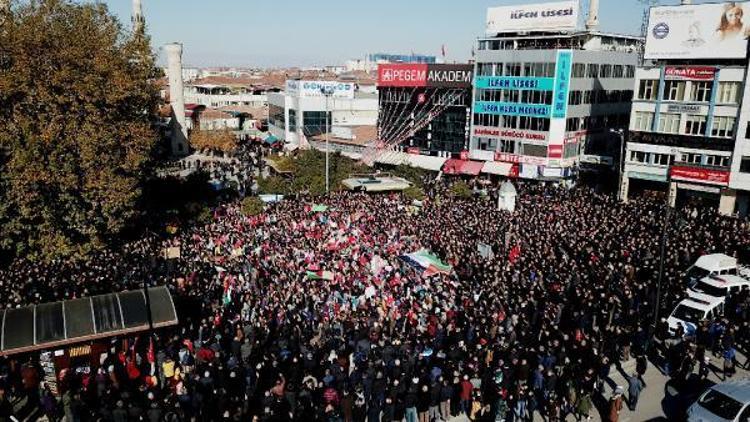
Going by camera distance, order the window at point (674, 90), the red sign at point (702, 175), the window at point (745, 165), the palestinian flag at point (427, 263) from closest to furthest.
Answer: the palestinian flag at point (427, 263) → the window at point (745, 165) → the red sign at point (702, 175) → the window at point (674, 90)

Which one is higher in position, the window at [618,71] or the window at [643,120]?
the window at [618,71]

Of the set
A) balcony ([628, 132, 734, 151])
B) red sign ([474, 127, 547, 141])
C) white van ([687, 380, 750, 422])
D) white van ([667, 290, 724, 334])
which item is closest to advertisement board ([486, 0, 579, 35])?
red sign ([474, 127, 547, 141])

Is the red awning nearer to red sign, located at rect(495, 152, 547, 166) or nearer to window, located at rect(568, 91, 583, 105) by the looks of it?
red sign, located at rect(495, 152, 547, 166)

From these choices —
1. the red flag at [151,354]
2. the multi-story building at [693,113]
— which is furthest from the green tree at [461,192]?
the red flag at [151,354]

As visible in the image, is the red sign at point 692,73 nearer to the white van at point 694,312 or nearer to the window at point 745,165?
the window at point 745,165

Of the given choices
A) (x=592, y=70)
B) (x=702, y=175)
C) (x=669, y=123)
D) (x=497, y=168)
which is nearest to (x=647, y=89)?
(x=669, y=123)

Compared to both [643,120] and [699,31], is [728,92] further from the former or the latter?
[643,120]
